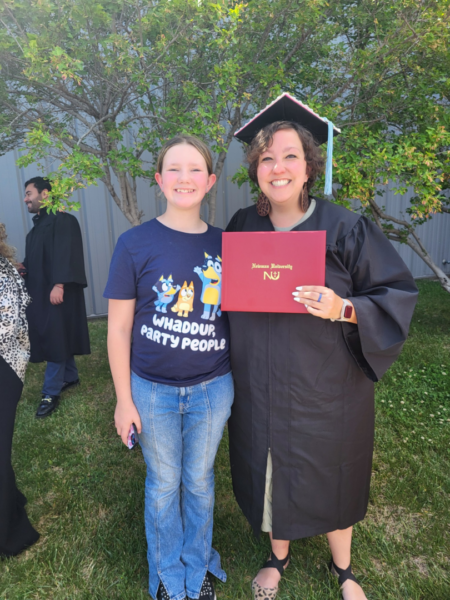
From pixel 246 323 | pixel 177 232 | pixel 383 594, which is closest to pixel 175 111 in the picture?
pixel 177 232

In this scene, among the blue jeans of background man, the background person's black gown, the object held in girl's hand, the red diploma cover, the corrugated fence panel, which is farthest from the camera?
the corrugated fence panel

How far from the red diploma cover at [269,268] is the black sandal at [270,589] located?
4.33ft

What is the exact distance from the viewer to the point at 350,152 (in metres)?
3.24

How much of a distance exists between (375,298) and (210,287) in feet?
2.16

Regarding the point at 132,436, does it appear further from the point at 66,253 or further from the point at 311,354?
the point at 66,253

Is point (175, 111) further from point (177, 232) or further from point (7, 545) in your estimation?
point (7, 545)

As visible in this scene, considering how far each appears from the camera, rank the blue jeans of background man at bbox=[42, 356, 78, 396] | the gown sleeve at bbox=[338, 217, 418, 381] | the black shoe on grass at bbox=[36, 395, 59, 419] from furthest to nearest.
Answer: the blue jeans of background man at bbox=[42, 356, 78, 396] → the black shoe on grass at bbox=[36, 395, 59, 419] → the gown sleeve at bbox=[338, 217, 418, 381]

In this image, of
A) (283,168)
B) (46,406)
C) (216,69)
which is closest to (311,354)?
(283,168)

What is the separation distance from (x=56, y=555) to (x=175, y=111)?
9.83 ft

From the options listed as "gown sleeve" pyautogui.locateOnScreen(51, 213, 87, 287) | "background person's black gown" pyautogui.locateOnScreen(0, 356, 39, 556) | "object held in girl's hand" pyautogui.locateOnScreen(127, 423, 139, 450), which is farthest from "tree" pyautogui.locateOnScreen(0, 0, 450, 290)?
"object held in girl's hand" pyautogui.locateOnScreen(127, 423, 139, 450)

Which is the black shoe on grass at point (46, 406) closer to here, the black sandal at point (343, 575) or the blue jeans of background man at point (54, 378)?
the blue jeans of background man at point (54, 378)

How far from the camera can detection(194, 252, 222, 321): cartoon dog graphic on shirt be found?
1712 mm

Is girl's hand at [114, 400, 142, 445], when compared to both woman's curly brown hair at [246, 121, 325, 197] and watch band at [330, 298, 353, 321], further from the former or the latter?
woman's curly brown hair at [246, 121, 325, 197]

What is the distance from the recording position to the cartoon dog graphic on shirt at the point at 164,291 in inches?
65.8
